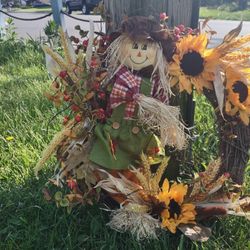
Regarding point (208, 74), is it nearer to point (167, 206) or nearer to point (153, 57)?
point (153, 57)

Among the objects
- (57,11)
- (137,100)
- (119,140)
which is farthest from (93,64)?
(57,11)

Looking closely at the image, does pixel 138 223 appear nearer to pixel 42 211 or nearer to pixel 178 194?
pixel 178 194

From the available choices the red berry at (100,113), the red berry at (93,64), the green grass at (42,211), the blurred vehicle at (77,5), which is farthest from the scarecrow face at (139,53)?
the blurred vehicle at (77,5)

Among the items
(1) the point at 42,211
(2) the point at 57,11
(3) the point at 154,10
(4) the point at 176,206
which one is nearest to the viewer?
(4) the point at 176,206

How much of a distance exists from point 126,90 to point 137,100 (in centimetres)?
7

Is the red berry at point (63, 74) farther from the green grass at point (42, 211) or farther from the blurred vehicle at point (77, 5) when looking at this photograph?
the blurred vehicle at point (77, 5)

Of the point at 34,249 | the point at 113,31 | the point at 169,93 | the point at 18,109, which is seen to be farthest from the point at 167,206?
the point at 18,109

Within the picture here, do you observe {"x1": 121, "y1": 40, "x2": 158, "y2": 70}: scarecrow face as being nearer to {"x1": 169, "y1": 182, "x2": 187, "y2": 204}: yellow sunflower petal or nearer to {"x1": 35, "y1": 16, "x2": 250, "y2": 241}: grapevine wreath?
{"x1": 35, "y1": 16, "x2": 250, "y2": 241}: grapevine wreath

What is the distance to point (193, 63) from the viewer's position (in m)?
1.92

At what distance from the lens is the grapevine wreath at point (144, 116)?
1.94 m

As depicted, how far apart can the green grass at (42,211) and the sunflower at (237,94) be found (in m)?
0.57

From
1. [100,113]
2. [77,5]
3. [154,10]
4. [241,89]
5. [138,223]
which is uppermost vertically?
[154,10]

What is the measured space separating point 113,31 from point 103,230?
97 centimetres

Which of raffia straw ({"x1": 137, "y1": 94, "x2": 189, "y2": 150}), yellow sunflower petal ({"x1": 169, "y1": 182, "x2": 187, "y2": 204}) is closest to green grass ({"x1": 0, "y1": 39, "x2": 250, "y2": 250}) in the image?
yellow sunflower petal ({"x1": 169, "y1": 182, "x2": 187, "y2": 204})
